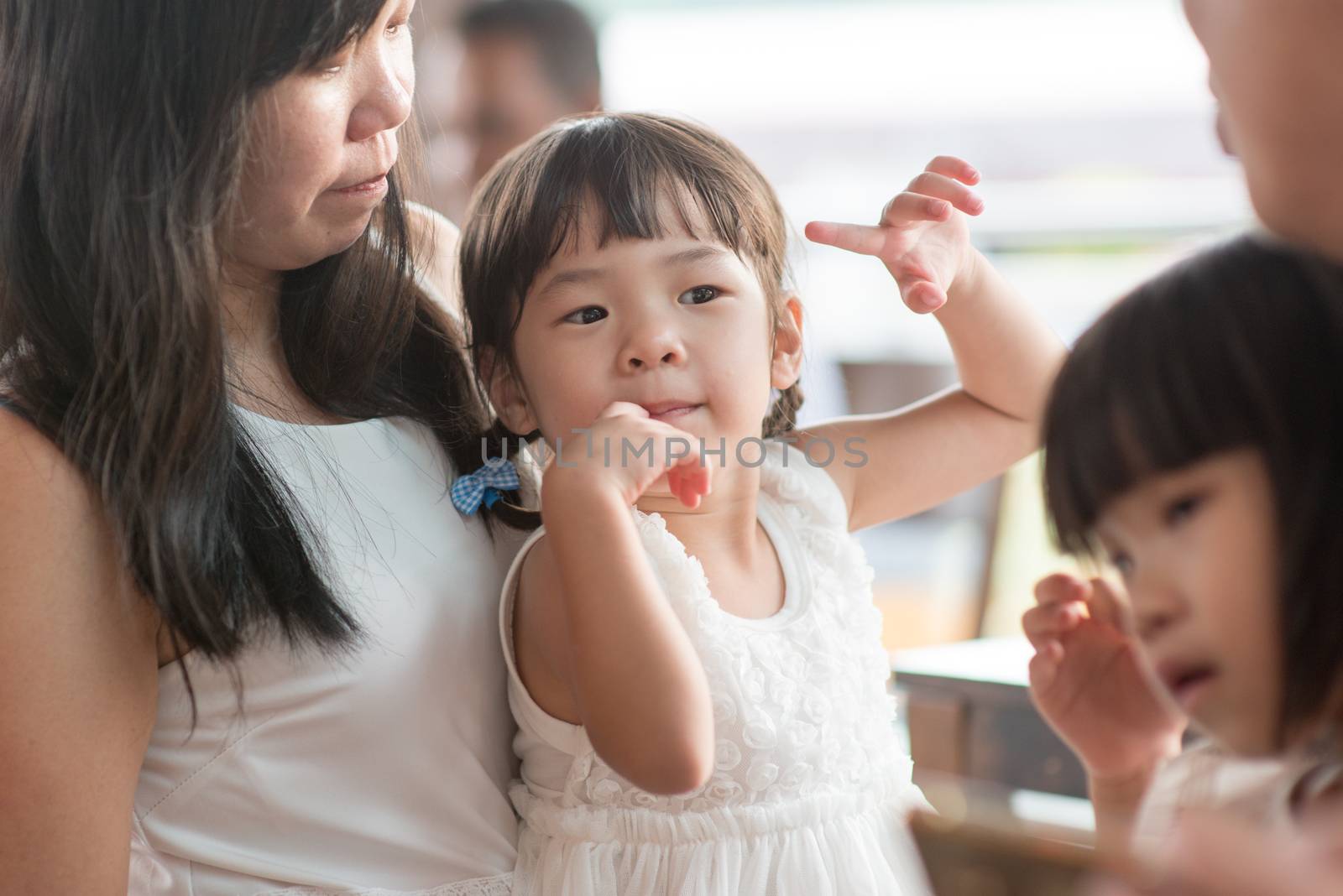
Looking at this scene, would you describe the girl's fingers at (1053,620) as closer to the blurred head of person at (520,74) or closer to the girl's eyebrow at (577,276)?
the girl's eyebrow at (577,276)

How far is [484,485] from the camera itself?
3.77 ft

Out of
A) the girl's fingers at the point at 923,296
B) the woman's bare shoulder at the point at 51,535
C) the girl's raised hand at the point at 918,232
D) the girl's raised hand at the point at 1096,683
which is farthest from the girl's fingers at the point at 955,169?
the woman's bare shoulder at the point at 51,535

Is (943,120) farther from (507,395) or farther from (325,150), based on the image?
(325,150)

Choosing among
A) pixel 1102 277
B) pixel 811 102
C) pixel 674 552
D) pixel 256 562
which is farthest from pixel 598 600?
pixel 811 102

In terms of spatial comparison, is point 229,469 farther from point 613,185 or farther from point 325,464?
point 613,185

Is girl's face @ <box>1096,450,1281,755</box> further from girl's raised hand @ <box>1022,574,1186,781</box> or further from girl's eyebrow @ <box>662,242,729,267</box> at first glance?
girl's eyebrow @ <box>662,242,729,267</box>

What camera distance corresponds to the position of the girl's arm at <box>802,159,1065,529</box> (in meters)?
1.27

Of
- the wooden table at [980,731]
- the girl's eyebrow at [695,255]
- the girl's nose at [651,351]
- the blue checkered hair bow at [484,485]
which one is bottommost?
the wooden table at [980,731]

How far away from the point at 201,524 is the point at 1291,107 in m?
0.74

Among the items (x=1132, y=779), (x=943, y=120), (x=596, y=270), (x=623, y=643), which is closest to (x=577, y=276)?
(x=596, y=270)

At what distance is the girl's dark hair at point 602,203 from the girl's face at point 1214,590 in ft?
1.82

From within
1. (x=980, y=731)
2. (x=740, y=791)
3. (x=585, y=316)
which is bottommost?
Result: (x=980, y=731)

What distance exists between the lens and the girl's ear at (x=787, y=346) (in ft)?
3.99

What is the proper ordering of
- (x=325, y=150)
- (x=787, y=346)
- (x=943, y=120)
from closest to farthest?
(x=325, y=150)
(x=787, y=346)
(x=943, y=120)
